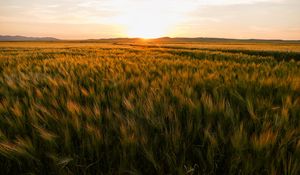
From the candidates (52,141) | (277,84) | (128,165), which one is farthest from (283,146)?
(277,84)

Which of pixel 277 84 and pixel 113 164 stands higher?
pixel 277 84

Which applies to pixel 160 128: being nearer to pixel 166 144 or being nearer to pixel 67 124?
pixel 166 144

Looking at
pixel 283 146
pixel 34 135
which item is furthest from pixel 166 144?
pixel 34 135

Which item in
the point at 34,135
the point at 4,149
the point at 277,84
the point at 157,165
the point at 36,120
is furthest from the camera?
the point at 277,84

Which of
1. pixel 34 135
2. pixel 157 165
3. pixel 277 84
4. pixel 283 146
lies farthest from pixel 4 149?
pixel 277 84

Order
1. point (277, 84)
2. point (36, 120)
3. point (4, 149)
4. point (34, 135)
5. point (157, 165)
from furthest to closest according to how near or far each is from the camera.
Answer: point (277, 84) → point (36, 120) → point (34, 135) → point (4, 149) → point (157, 165)

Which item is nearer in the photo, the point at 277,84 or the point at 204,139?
the point at 204,139

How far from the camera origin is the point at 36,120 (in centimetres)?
138

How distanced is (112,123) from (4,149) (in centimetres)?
49

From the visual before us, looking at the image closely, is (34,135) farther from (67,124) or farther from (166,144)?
(166,144)

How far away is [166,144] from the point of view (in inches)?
45.3

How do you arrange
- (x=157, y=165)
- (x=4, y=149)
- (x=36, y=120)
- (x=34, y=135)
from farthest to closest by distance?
1. (x=36, y=120)
2. (x=34, y=135)
3. (x=4, y=149)
4. (x=157, y=165)

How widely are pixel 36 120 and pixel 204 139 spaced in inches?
34.8

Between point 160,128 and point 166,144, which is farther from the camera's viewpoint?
point 160,128
